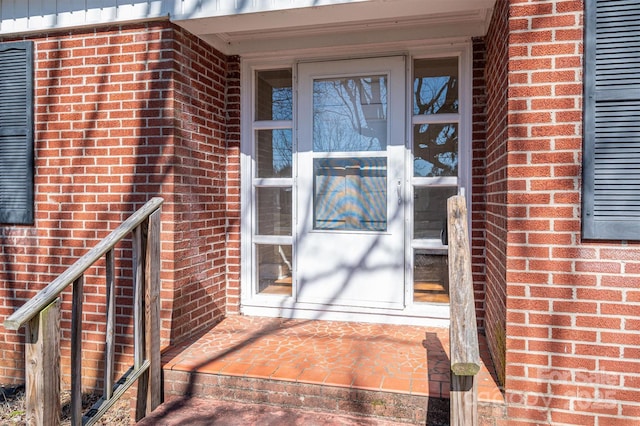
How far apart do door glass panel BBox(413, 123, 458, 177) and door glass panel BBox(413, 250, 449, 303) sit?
26.1 inches

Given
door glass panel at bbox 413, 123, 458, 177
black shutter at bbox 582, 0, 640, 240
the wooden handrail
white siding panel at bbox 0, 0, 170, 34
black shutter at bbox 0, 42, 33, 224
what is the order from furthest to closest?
1. door glass panel at bbox 413, 123, 458, 177
2. black shutter at bbox 0, 42, 33, 224
3. white siding panel at bbox 0, 0, 170, 34
4. black shutter at bbox 582, 0, 640, 240
5. the wooden handrail

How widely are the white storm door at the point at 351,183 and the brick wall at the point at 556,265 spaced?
132 cm

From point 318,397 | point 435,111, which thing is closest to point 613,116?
point 435,111

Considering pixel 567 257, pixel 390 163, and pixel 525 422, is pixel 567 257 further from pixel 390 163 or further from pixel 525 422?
pixel 390 163

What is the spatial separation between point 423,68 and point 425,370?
2.31 metres

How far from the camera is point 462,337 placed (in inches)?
70.4

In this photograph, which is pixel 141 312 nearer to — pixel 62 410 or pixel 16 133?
pixel 62 410

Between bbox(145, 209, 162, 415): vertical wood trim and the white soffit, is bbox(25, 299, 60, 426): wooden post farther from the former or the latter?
the white soffit

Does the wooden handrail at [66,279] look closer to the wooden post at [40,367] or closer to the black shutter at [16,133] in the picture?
the wooden post at [40,367]

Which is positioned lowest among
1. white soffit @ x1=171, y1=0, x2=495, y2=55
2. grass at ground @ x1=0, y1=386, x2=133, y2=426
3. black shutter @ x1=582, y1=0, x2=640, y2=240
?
grass at ground @ x1=0, y1=386, x2=133, y2=426

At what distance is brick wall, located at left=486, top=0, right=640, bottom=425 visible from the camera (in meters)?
2.18

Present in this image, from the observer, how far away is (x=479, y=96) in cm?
335

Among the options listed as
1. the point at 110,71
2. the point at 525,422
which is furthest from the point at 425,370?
the point at 110,71

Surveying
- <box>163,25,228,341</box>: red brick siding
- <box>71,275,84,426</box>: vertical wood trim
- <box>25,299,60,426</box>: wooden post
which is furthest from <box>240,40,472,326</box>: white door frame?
<box>25,299,60,426</box>: wooden post
